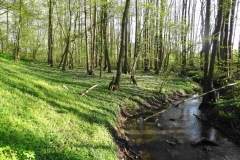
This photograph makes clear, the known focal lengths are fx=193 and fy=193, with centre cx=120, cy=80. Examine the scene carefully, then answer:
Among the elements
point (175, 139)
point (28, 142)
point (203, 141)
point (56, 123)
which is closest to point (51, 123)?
point (56, 123)

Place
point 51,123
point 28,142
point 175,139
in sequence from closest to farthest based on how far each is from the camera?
point 28,142, point 51,123, point 175,139

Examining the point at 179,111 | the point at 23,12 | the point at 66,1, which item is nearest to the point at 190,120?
the point at 179,111

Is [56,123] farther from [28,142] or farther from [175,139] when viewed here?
[175,139]

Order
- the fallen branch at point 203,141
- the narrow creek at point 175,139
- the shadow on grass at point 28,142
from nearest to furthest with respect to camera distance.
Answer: the shadow on grass at point 28,142 < the narrow creek at point 175,139 < the fallen branch at point 203,141

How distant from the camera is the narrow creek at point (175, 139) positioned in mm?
10250

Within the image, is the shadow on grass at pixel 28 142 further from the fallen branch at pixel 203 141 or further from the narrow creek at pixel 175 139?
the fallen branch at pixel 203 141

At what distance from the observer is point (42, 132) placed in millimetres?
7344

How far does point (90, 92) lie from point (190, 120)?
8.56 meters

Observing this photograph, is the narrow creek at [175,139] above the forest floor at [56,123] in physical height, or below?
below

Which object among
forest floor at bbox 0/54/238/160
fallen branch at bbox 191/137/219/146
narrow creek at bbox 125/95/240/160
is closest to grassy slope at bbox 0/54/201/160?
forest floor at bbox 0/54/238/160

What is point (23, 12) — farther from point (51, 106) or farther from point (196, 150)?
point (196, 150)

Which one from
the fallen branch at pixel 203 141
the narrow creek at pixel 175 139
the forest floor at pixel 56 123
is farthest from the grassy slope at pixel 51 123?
the fallen branch at pixel 203 141

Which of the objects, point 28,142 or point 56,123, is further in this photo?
point 56,123

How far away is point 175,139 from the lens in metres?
12.0
